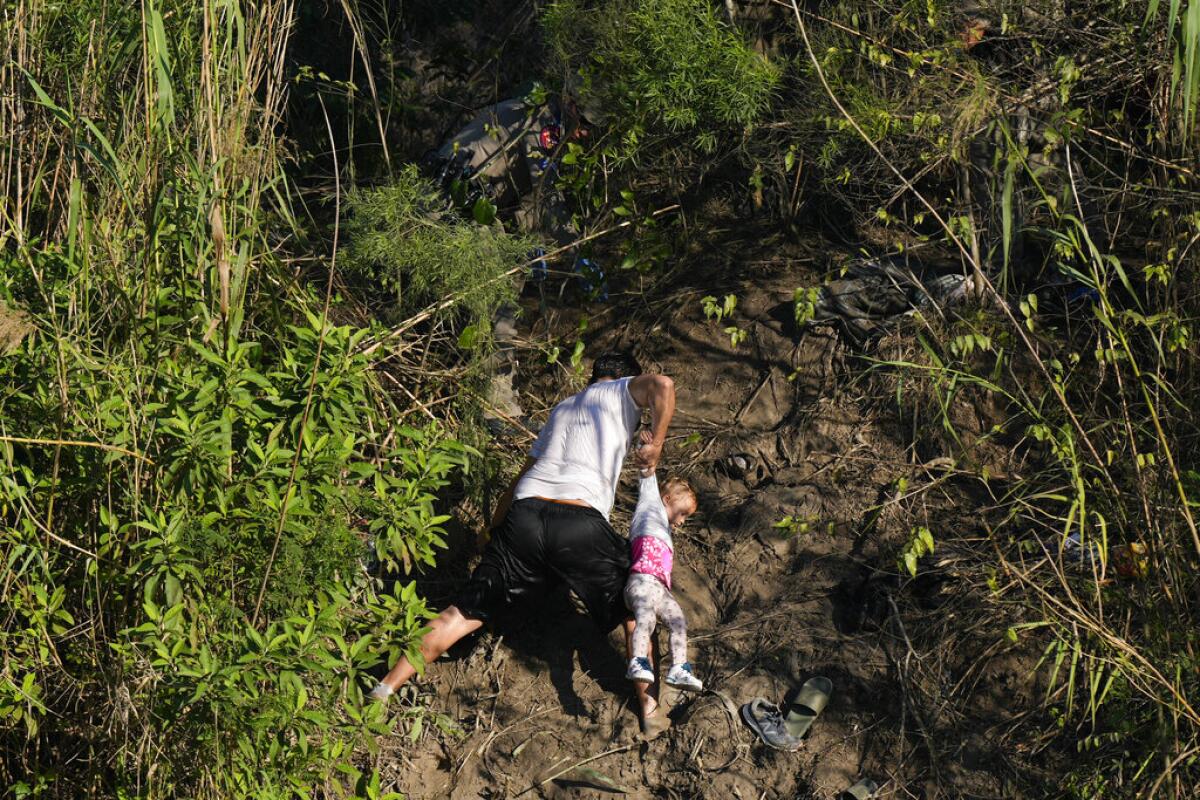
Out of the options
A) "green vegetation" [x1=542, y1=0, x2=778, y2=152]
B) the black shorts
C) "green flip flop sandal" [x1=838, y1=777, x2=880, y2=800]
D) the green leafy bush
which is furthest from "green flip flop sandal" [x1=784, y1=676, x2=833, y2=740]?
"green vegetation" [x1=542, y1=0, x2=778, y2=152]

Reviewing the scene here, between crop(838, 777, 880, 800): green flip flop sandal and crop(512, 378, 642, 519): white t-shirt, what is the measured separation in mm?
1259

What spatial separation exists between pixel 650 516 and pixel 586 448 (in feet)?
1.10

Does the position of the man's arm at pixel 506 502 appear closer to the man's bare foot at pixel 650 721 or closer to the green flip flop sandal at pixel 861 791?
the man's bare foot at pixel 650 721

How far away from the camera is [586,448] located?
471cm

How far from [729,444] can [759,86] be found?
1.53 metres

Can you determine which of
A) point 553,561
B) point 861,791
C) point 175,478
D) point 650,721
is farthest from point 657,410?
point 175,478

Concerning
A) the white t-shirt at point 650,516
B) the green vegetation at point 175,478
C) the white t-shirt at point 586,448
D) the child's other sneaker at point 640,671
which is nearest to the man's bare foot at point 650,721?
the child's other sneaker at point 640,671

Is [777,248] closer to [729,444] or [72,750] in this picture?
[729,444]

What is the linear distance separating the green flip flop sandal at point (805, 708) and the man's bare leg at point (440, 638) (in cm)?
112

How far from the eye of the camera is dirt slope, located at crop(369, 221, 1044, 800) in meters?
4.25

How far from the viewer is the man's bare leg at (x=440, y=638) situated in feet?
14.6

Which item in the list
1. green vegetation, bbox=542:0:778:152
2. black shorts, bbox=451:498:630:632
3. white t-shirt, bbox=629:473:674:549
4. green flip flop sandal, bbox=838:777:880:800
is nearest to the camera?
green flip flop sandal, bbox=838:777:880:800

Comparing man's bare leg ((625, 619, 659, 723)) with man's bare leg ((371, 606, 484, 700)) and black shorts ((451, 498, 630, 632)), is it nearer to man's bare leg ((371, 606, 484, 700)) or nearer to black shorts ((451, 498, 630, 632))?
black shorts ((451, 498, 630, 632))

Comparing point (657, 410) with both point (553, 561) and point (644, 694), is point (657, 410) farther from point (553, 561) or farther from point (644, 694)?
point (644, 694)
